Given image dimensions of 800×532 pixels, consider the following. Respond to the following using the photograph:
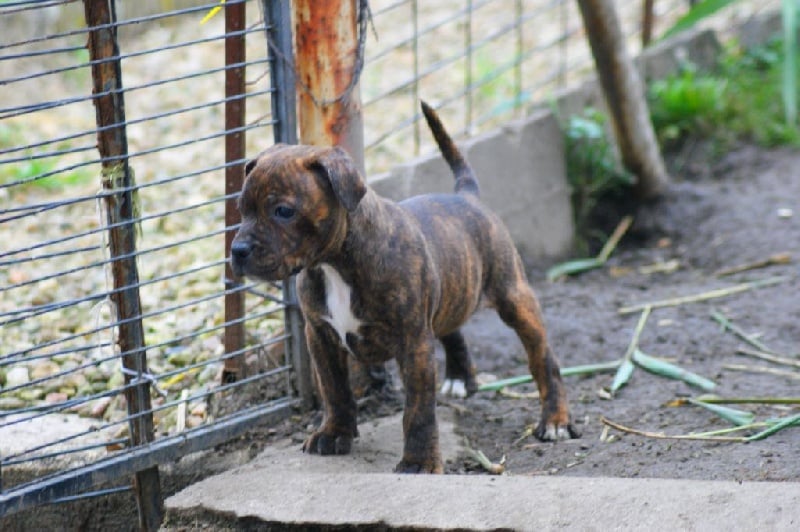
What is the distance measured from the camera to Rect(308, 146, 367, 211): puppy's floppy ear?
411cm

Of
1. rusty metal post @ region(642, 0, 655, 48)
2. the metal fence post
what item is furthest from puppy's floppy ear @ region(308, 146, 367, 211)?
rusty metal post @ region(642, 0, 655, 48)

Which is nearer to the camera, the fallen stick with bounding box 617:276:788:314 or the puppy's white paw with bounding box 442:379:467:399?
the puppy's white paw with bounding box 442:379:467:399

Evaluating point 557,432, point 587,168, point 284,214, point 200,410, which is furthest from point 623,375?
point 587,168

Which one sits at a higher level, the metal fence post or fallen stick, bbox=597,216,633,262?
the metal fence post

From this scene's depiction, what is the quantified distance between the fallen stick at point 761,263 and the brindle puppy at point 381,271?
2498mm

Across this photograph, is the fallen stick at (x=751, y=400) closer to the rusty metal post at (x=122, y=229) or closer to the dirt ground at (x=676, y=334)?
the dirt ground at (x=676, y=334)

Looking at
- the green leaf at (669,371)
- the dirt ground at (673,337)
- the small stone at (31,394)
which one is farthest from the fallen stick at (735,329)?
the small stone at (31,394)

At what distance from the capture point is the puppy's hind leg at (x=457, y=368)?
223 inches

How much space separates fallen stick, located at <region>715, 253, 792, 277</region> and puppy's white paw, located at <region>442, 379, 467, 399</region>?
7.95 ft

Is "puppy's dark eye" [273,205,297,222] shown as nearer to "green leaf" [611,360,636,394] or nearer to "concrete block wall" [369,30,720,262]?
"green leaf" [611,360,636,394]

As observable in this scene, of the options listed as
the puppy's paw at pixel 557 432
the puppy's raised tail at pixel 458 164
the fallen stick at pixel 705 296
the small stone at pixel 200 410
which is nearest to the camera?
the puppy's paw at pixel 557 432

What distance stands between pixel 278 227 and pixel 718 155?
572 cm

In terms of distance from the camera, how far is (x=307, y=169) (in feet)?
13.7

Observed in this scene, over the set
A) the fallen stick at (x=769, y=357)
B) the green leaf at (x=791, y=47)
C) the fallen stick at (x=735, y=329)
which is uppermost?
the green leaf at (x=791, y=47)
